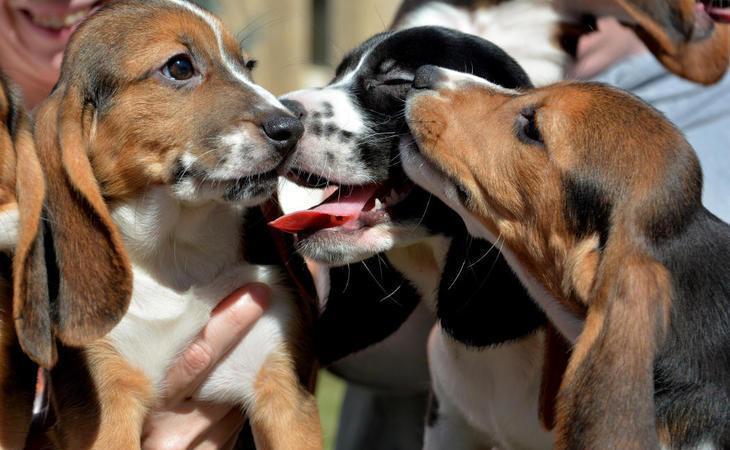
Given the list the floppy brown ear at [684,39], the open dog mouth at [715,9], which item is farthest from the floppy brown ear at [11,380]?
the open dog mouth at [715,9]

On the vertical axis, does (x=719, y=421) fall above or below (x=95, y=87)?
below

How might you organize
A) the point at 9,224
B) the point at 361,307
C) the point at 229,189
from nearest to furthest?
1. the point at 9,224
2. the point at 229,189
3. the point at 361,307

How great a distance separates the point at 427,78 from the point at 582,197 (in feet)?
2.39

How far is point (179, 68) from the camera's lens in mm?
3855

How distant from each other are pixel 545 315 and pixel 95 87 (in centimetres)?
177

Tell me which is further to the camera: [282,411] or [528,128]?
[282,411]

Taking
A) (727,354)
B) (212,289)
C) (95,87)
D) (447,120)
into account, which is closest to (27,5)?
(95,87)

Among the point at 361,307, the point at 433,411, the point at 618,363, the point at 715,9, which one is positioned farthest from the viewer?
the point at 715,9

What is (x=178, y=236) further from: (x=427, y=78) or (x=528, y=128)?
(x=528, y=128)

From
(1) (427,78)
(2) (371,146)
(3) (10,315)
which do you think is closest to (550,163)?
(1) (427,78)

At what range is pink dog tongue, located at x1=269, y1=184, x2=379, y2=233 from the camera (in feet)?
12.7

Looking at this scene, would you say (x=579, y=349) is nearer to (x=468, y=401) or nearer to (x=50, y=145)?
(x=468, y=401)

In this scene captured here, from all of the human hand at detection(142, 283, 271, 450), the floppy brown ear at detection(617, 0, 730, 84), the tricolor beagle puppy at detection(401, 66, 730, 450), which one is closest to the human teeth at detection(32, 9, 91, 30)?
the human hand at detection(142, 283, 271, 450)

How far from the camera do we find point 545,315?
12.4 ft
